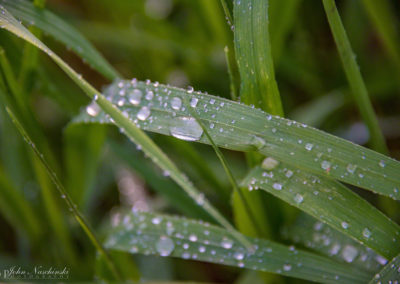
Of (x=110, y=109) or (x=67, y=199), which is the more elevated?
(x=110, y=109)

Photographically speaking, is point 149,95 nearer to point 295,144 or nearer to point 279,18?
point 295,144

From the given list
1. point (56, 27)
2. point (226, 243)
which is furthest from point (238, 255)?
point (56, 27)

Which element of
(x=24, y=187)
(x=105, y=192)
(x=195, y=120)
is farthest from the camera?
(x=105, y=192)

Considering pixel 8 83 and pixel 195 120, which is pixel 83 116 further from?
pixel 195 120

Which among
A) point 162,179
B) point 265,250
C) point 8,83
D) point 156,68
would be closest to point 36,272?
point 162,179

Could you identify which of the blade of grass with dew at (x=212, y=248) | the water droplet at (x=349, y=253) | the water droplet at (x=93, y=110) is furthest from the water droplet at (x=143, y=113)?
the water droplet at (x=349, y=253)

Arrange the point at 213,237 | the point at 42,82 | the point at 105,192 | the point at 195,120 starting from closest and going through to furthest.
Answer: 1. the point at 195,120
2. the point at 213,237
3. the point at 42,82
4. the point at 105,192
